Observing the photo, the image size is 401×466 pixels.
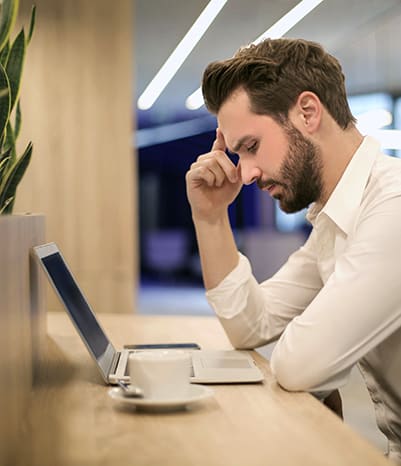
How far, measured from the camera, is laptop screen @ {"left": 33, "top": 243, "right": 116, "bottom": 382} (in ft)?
4.26

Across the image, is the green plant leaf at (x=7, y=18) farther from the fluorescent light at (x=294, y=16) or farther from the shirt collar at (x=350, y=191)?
the fluorescent light at (x=294, y=16)

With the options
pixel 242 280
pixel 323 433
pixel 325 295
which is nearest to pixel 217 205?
pixel 242 280

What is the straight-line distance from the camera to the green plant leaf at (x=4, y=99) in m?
1.26

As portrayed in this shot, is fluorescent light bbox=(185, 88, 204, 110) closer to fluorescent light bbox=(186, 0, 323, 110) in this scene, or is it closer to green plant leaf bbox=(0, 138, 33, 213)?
fluorescent light bbox=(186, 0, 323, 110)

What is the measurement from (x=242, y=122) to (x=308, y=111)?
0.15m

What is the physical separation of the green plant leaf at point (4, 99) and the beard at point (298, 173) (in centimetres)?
61

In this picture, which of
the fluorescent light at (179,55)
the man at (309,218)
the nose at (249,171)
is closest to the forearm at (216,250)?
the man at (309,218)

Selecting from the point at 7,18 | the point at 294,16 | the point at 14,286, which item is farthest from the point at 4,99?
the point at 294,16

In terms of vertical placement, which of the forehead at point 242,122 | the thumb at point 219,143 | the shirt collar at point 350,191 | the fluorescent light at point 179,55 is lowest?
the shirt collar at point 350,191

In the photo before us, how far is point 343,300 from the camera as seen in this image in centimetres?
131

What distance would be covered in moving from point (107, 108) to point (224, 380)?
367cm

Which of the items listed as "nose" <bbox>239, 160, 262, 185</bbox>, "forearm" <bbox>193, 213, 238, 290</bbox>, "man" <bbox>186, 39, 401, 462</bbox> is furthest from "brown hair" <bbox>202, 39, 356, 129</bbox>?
"forearm" <bbox>193, 213, 238, 290</bbox>

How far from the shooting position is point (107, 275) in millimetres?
4836

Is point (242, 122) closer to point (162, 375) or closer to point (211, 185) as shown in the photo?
point (211, 185)
